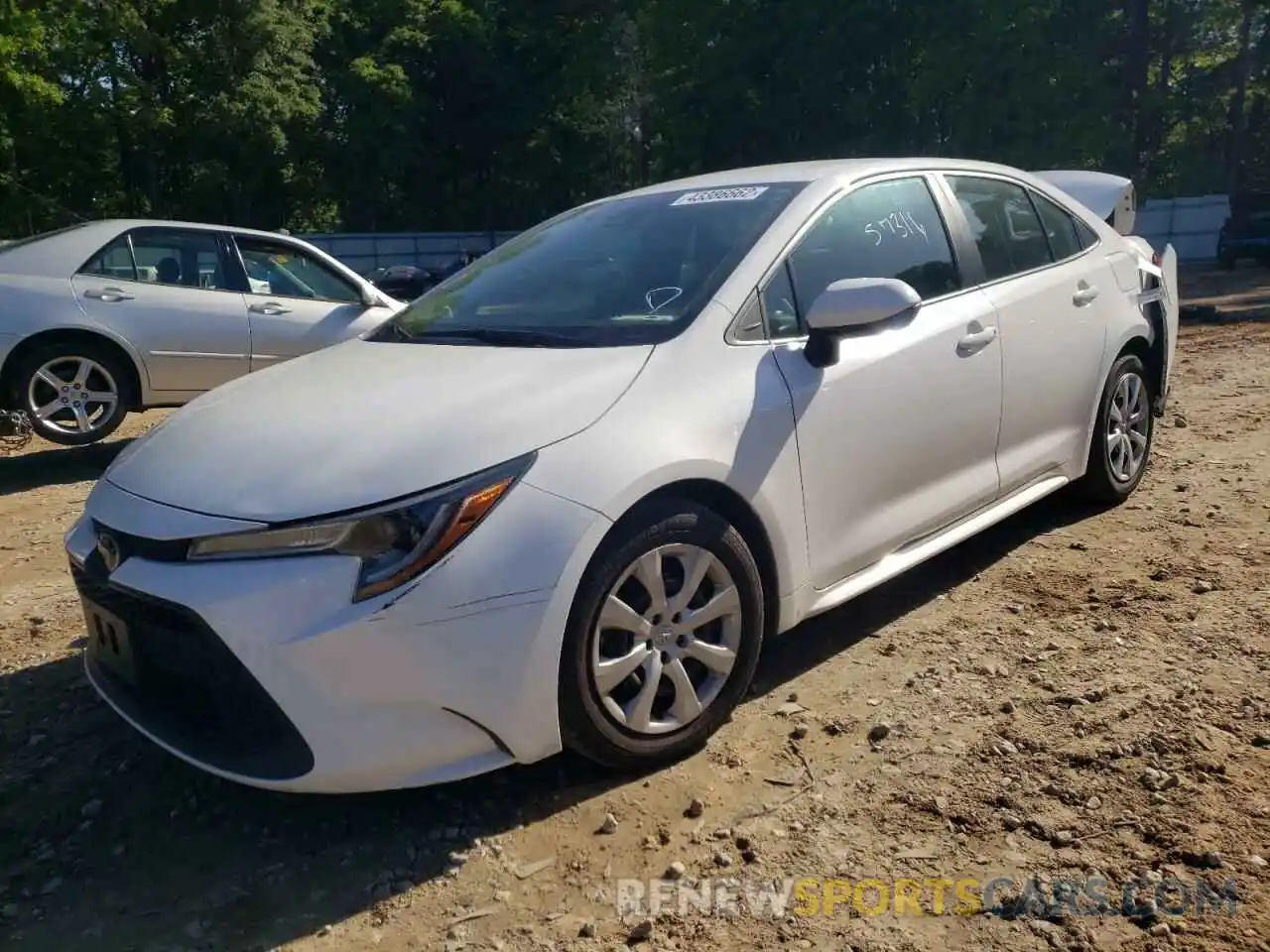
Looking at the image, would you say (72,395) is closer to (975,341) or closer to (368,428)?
(368,428)

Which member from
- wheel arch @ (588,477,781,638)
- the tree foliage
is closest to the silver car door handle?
wheel arch @ (588,477,781,638)

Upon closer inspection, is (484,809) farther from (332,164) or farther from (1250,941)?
(332,164)

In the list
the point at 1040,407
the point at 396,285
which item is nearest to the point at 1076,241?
the point at 1040,407

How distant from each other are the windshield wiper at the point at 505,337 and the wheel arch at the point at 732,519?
53 centimetres

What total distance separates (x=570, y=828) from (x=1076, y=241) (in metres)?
3.35

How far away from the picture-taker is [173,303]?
22.8 feet

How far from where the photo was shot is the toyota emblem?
2.63 meters

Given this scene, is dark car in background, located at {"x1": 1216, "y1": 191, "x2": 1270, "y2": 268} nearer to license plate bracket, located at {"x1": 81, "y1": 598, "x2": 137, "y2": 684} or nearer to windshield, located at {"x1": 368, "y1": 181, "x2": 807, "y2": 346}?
windshield, located at {"x1": 368, "y1": 181, "x2": 807, "y2": 346}

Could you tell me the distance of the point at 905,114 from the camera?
31.5 m

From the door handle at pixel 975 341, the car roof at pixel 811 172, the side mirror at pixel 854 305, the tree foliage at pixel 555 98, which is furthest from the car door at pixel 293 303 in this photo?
the tree foliage at pixel 555 98

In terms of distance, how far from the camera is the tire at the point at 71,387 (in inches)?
257

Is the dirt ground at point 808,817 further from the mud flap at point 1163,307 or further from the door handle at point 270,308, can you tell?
the door handle at point 270,308

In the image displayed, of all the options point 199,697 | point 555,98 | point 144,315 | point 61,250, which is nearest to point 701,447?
point 199,697

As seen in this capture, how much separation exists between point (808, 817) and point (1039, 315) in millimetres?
2316
